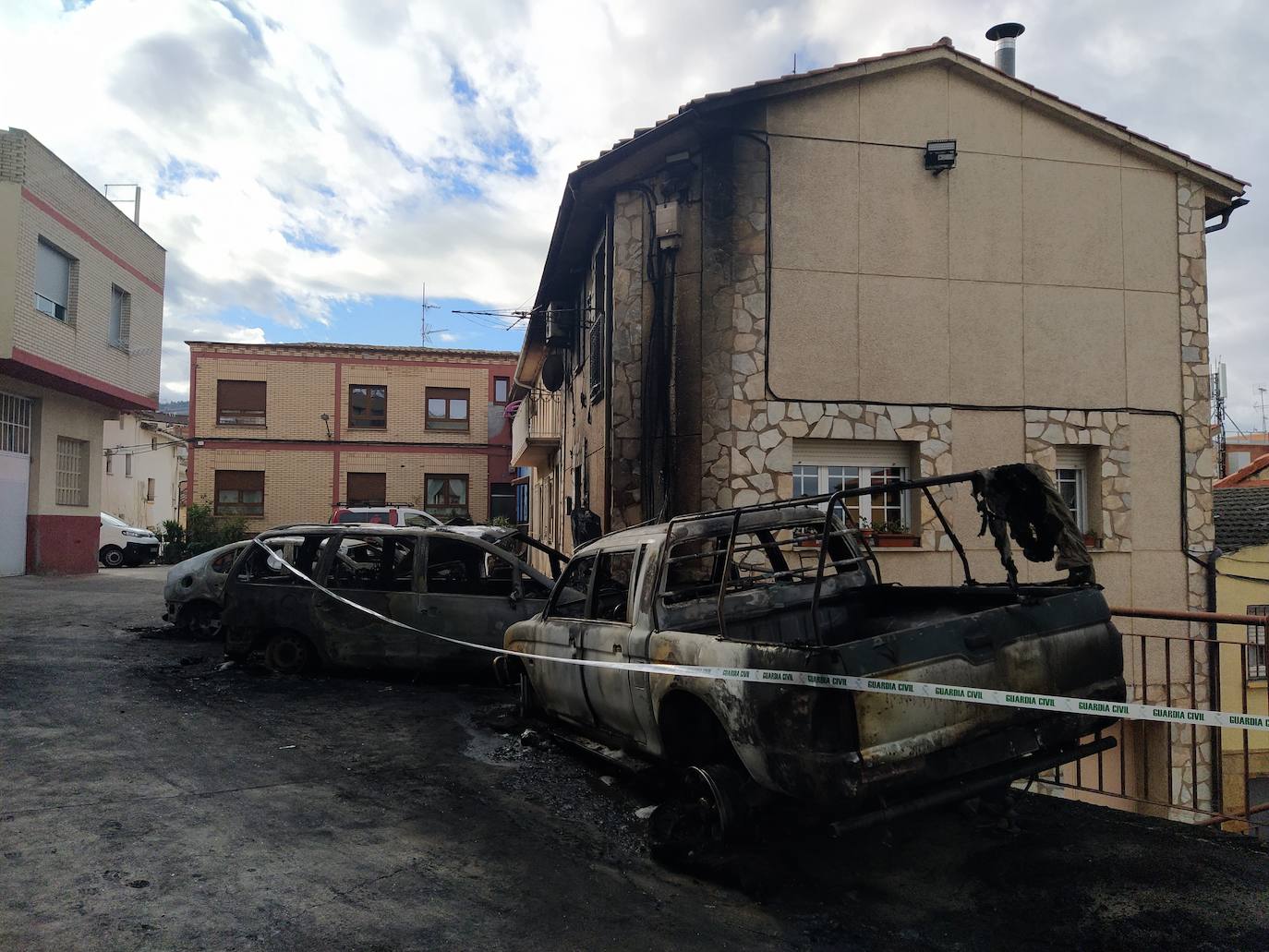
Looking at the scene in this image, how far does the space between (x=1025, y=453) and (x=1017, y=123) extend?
4.20 meters

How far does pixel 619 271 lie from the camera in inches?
434

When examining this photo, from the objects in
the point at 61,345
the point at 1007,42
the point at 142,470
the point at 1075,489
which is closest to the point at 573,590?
the point at 1075,489

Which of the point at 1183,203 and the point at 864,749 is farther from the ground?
the point at 1183,203

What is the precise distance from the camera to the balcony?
19219 millimetres

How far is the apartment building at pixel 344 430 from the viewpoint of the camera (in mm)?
34688

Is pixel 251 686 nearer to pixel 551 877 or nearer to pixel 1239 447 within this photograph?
pixel 551 877

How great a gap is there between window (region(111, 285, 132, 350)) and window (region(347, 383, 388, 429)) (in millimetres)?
13872

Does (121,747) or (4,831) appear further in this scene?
(121,747)

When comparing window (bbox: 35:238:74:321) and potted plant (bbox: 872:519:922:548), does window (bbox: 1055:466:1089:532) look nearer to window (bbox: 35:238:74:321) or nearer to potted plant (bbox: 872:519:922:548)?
potted plant (bbox: 872:519:922:548)

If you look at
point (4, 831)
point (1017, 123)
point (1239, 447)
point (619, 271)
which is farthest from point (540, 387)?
point (1239, 447)

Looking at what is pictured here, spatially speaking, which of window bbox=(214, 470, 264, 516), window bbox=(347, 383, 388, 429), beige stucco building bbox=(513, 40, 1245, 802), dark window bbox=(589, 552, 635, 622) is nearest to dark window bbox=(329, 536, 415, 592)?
beige stucco building bbox=(513, 40, 1245, 802)

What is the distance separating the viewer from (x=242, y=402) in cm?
3494

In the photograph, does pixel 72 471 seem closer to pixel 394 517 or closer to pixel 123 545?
pixel 123 545

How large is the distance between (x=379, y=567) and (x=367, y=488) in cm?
2759
